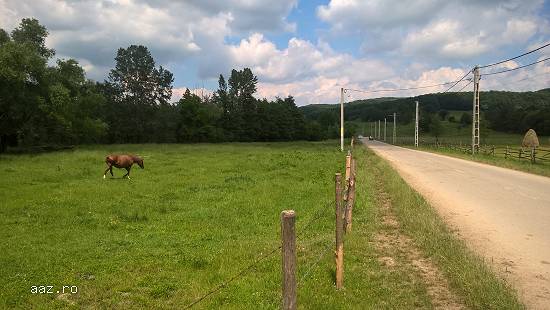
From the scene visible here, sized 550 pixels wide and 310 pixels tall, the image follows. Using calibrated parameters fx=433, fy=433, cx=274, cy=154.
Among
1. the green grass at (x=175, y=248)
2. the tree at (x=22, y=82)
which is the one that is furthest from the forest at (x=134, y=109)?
the green grass at (x=175, y=248)

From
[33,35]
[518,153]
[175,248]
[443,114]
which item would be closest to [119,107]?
[33,35]

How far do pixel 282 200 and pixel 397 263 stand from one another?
26.2 feet

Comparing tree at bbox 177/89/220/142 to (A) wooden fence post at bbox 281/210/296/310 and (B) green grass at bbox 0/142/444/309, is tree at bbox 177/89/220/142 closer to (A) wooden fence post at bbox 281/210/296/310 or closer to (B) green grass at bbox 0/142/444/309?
(B) green grass at bbox 0/142/444/309

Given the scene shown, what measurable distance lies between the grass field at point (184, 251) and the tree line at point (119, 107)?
30.0m

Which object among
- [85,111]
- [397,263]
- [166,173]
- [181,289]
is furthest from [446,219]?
[85,111]

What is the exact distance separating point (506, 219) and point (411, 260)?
5019 millimetres

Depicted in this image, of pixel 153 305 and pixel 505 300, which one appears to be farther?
pixel 153 305

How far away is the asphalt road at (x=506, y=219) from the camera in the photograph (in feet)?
23.9

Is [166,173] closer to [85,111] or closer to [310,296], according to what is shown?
[310,296]

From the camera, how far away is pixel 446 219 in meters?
11.7

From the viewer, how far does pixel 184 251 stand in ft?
29.9

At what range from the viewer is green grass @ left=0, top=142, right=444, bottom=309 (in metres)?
6.52

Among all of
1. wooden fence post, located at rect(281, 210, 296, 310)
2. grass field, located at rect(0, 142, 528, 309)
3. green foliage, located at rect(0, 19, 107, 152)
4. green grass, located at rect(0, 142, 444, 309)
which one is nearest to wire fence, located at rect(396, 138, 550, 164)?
green grass, located at rect(0, 142, 444, 309)

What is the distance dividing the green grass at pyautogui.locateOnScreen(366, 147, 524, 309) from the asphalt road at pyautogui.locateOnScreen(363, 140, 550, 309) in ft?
1.35
